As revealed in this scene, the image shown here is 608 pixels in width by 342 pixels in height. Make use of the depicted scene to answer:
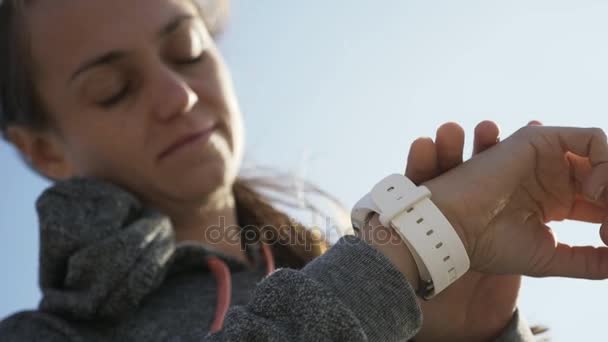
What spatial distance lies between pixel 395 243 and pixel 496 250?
173 mm

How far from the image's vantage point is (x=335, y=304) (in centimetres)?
80

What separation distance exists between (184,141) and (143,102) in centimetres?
13

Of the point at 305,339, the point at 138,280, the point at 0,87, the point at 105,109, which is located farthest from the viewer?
the point at 0,87

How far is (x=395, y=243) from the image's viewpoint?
91 cm

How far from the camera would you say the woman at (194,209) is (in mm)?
866

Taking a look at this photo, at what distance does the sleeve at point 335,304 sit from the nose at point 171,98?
0.75m

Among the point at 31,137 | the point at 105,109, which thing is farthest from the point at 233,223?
the point at 31,137

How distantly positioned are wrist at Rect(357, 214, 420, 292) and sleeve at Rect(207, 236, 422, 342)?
0.02 meters

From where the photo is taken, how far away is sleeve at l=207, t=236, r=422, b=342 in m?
0.79

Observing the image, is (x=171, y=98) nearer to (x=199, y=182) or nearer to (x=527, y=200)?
(x=199, y=182)

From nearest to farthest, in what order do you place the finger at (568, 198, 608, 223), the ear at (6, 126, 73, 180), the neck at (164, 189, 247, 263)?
the finger at (568, 198, 608, 223)
the neck at (164, 189, 247, 263)
the ear at (6, 126, 73, 180)

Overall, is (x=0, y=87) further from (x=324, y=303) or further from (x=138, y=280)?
(x=324, y=303)

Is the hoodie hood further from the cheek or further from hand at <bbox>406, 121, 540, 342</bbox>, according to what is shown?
hand at <bbox>406, 121, 540, 342</bbox>

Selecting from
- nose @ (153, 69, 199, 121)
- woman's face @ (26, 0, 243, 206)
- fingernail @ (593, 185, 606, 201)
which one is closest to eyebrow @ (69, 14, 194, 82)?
woman's face @ (26, 0, 243, 206)
